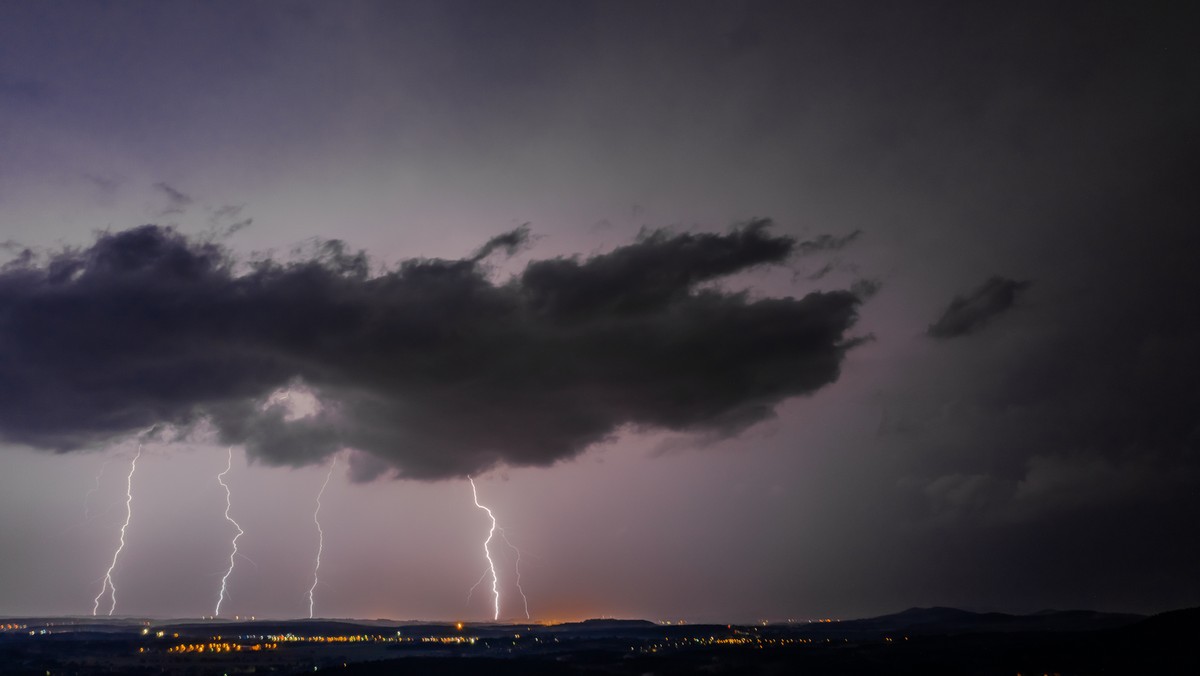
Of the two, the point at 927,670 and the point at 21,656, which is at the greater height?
the point at 21,656

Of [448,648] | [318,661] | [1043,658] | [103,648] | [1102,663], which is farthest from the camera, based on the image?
[448,648]

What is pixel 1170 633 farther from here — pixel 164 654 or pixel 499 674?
pixel 164 654

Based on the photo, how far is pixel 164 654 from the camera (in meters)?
168

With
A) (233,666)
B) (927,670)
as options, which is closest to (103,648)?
(233,666)

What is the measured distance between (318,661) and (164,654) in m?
38.7

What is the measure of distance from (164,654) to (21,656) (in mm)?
26202

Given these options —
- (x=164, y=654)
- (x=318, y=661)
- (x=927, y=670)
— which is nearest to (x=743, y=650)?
(x=927, y=670)

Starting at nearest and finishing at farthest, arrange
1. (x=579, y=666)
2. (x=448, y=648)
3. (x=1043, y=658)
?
(x=1043, y=658)
(x=579, y=666)
(x=448, y=648)

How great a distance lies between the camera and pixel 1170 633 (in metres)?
144

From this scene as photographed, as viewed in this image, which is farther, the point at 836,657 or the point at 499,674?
the point at 836,657

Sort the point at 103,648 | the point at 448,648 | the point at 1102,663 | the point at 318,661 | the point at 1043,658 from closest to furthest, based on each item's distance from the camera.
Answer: the point at 1102,663 < the point at 1043,658 < the point at 318,661 < the point at 103,648 < the point at 448,648

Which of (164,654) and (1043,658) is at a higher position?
(164,654)

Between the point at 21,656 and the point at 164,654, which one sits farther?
the point at 164,654

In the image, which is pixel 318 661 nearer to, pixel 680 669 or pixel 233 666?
pixel 233 666
